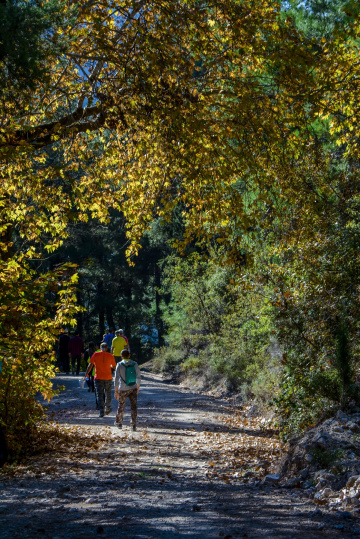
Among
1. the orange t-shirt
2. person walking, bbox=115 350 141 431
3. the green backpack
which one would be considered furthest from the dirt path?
the orange t-shirt

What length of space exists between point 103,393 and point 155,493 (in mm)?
7844

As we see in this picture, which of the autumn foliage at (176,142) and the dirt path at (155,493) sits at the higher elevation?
the autumn foliage at (176,142)

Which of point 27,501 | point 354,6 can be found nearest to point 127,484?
point 27,501

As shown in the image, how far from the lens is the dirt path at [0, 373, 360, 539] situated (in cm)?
552

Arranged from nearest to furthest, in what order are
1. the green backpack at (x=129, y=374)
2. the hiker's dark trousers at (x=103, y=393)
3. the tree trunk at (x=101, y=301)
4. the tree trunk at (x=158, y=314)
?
the green backpack at (x=129, y=374)
the hiker's dark trousers at (x=103, y=393)
the tree trunk at (x=101, y=301)
the tree trunk at (x=158, y=314)

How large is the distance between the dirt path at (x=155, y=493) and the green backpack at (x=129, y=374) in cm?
110

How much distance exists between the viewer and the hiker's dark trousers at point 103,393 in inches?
563

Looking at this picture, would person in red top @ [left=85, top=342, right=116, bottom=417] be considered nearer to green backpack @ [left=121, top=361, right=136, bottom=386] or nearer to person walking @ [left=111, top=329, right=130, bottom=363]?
green backpack @ [left=121, top=361, right=136, bottom=386]

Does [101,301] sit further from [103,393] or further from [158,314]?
[103,393]

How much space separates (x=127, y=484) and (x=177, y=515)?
1672 mm

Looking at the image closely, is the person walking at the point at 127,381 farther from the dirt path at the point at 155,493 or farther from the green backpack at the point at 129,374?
the dirt path at the point at 155,493

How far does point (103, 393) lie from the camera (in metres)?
14.7

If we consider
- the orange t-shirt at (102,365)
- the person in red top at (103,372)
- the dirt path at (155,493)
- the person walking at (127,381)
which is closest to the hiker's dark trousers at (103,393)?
the person in red top at (103,372)

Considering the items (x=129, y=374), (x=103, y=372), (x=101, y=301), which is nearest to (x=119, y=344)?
(x=103, y=372)
